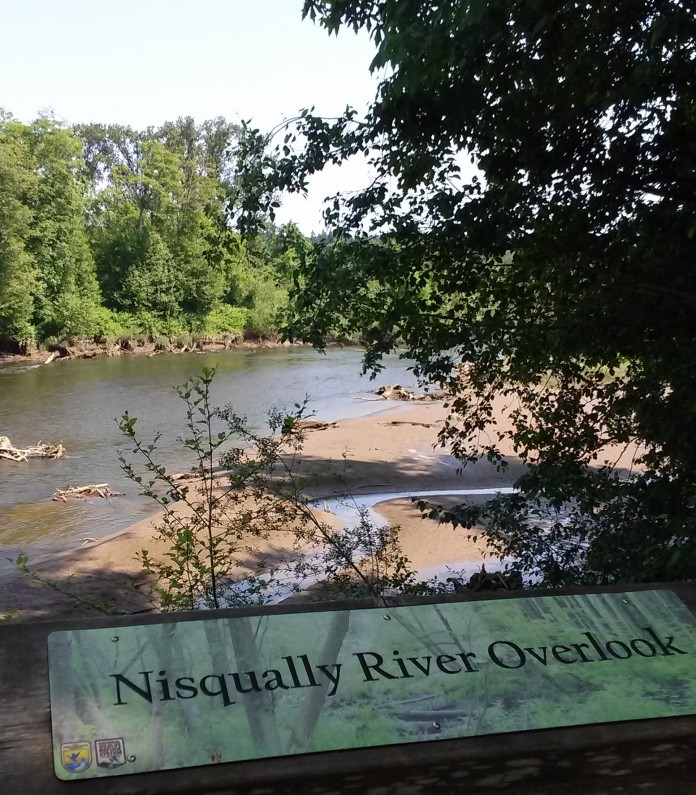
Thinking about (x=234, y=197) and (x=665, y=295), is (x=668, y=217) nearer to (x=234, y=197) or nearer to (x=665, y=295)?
(x=665, y=295)

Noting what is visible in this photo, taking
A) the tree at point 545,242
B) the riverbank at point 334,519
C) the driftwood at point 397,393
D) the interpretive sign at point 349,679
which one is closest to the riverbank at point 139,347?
the driftwood at point 397,393

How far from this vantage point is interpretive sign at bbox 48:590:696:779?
2.16 meters

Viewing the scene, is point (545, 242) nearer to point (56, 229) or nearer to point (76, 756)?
point (76, 756)

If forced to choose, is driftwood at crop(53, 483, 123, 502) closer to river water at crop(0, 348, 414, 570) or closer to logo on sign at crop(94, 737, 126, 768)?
river water at crop(0, 348, 414, 570)

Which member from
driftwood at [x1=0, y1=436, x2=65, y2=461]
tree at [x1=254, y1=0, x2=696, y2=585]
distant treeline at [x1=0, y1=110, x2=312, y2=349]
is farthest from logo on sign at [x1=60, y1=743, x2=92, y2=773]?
distant treeline at [x1=0, y1=110, x2=312, y2=349]

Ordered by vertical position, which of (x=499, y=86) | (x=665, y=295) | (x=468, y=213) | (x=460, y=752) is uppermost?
(x=499, y=86)

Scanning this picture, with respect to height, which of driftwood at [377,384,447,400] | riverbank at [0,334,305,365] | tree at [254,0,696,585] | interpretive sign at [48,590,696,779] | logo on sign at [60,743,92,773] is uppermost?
tree at [254,0,696,585]

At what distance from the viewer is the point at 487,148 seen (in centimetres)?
516

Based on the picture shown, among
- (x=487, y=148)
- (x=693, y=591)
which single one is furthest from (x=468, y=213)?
(x=693, y=591)

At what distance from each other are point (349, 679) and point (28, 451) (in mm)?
18178

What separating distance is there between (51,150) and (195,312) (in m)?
16.0

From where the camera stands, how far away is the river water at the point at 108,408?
14047 mm

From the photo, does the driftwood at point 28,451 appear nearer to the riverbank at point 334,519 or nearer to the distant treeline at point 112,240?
the riverbank at point 334,519

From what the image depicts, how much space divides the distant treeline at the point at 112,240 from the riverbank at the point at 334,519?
14894 mm
